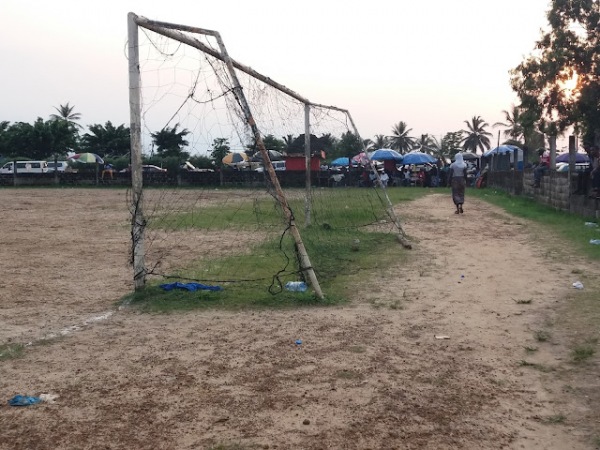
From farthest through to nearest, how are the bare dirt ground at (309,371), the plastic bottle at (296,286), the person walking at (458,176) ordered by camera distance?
Result: 1. the person walking at (458,176)
2. the plastic bottle at (296,286)
3. the bare dirt ground at (309,371)

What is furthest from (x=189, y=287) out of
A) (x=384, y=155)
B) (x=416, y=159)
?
(x=416, y=159)

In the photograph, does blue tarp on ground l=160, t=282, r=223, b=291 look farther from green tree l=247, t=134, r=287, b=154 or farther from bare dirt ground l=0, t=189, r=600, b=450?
green tree l=247, t=134, r=287, b=154

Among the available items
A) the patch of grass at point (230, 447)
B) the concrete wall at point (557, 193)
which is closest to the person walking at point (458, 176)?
the concrete wall at point (557, 193)

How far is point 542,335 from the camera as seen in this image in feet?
17.0

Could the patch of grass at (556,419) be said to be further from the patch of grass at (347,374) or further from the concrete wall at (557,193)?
the concrete wall at (557,193)

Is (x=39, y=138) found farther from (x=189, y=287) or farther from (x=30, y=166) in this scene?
(x=189, y=287)

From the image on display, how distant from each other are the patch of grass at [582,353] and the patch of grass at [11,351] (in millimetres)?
4264

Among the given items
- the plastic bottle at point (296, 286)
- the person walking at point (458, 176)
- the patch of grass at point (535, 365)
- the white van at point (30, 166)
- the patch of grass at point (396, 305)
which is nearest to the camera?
the patch of grass at point (535, 365)

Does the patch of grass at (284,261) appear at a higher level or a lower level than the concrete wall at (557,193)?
lower

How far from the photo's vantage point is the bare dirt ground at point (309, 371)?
3.38m

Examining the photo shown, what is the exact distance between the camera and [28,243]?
11.2 metres

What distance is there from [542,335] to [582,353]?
0.54 m

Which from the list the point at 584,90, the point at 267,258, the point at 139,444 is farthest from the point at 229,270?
the point at 584,90

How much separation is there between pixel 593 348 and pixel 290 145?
27.0 ft
